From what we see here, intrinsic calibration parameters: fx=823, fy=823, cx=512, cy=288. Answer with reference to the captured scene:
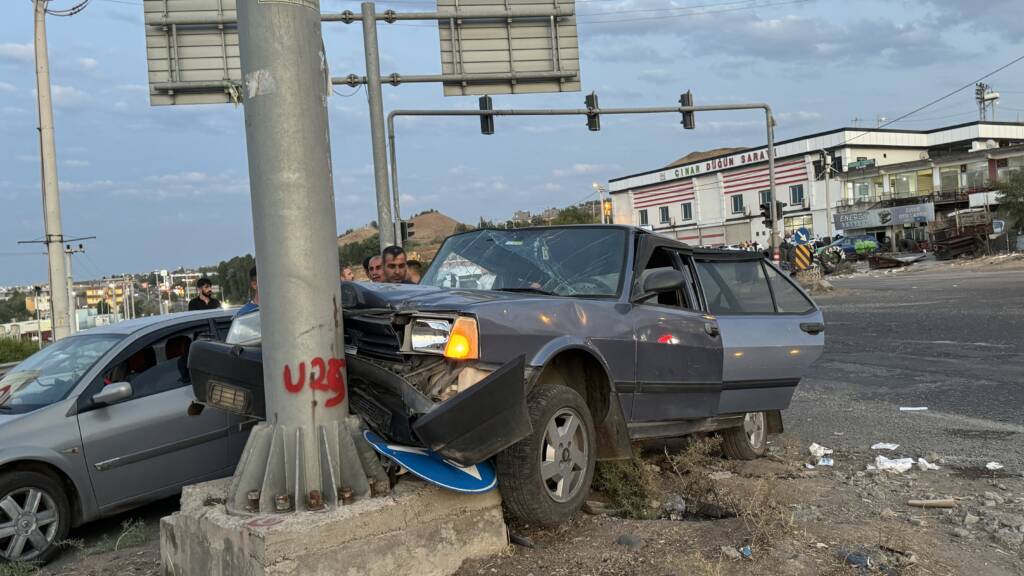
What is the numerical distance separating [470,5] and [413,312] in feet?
38.4

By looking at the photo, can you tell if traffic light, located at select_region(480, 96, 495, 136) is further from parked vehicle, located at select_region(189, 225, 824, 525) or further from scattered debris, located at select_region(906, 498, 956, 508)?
scattered debris, located at select_region(906, 498, 956, 508)

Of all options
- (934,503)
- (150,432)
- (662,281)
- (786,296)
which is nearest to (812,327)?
(786,296)

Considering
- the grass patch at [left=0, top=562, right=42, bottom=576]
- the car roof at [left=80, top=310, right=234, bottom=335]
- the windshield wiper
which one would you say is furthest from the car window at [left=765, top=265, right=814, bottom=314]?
the grass patch at [left=0, top=562, right=42, bottom=576]

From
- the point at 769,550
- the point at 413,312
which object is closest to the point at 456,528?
the point at 413,312

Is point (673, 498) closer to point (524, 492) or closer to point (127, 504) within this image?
point (524, 492)

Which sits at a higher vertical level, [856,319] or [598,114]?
[598,114]

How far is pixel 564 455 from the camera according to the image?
4148mm

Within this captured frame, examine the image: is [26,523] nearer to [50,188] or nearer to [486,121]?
[50,188]

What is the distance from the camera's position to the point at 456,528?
3.82 metres

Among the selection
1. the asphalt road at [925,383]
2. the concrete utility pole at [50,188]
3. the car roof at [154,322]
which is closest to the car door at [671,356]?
the asphalt road at [925,383]

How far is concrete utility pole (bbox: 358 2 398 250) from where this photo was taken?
13641 millimetres

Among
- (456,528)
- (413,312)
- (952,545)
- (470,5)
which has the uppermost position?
(470,5)

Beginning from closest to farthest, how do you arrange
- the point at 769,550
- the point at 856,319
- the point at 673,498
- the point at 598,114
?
the point at 769,550
the point at 673,498
the point at 856,319
the point at 598,114

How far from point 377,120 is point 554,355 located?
1074 cm
